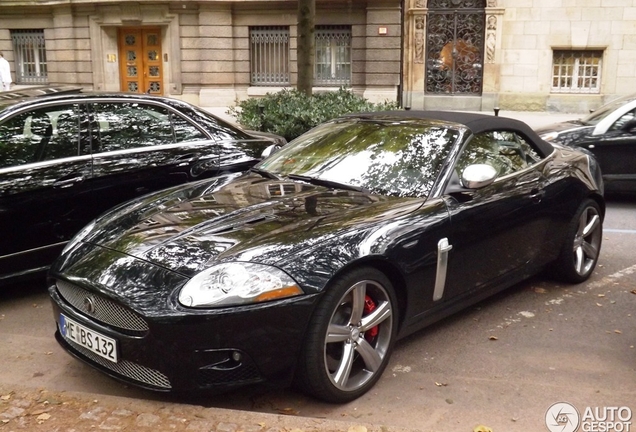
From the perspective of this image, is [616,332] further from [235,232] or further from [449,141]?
[235,232]

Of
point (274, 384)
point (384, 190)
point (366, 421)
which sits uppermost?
point (384, 190)

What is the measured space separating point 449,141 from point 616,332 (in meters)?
1.80

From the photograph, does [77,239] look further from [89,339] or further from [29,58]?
[29,58]

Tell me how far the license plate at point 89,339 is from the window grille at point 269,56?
56.0ft

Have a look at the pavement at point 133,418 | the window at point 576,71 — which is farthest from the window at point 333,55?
the pavement at point 133,418

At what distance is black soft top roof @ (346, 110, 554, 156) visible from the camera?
495cm

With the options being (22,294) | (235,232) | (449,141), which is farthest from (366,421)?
(22,294)

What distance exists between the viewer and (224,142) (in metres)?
6.36

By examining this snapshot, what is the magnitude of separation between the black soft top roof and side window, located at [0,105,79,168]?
7.52 feet

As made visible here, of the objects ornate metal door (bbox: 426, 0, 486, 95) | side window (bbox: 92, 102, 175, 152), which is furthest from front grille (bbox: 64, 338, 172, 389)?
ornate metal door (bbox: 426, 0, 486, 95)

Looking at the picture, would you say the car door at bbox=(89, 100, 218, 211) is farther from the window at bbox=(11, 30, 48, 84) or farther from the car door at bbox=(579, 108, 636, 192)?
the window at bbox=(11, 30, 48, 84)

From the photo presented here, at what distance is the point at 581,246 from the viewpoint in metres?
5.76

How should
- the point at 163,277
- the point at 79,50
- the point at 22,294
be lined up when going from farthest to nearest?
1. the point at 79,50
2. the point at 22,294
3. the point at 163,277

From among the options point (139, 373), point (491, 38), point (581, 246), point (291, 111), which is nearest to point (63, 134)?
point (139, 373)
